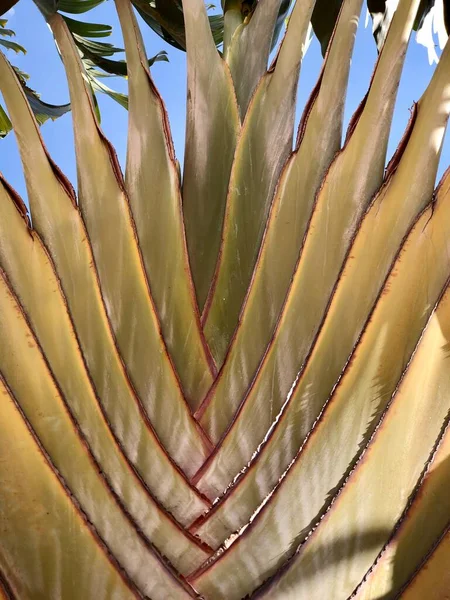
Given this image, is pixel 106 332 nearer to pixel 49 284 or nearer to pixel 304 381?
pixel 49 284

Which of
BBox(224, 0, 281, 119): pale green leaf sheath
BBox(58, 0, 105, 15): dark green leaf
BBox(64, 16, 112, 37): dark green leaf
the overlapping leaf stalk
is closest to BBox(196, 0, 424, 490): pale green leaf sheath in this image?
the overlapping leaf stalk

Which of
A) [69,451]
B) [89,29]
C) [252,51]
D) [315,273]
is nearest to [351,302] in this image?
[315,273]

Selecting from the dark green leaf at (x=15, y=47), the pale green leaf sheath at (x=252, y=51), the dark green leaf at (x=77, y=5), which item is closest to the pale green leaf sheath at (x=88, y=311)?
the pale green leaf sheath at (x=252, y=51)

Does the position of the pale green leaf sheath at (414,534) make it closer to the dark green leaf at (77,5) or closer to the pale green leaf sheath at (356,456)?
the pale green leaf sheath at (356,456)

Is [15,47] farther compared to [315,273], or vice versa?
[15,47]

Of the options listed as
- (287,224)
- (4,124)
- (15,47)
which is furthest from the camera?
(15,47)

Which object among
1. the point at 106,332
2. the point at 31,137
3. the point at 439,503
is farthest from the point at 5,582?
the point at 31,137

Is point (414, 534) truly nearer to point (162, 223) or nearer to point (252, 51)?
point (162, 223)
